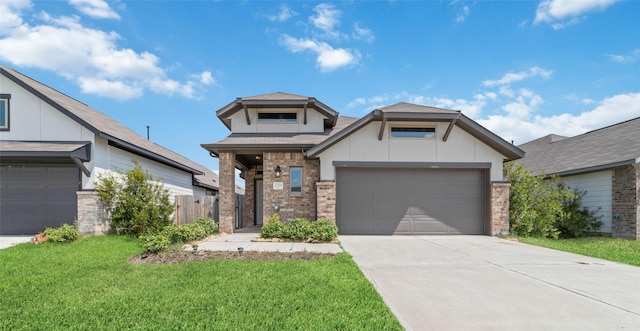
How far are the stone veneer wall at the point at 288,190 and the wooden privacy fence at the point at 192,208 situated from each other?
300 centimetres

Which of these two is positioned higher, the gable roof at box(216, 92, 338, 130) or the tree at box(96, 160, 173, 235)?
the gable roof at box(216, 92, 338, 130)

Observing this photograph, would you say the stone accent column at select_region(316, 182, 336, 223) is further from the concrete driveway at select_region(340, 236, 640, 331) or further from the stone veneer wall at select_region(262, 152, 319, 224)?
the concrete driveway at select_region(340, 236, 640, 331)

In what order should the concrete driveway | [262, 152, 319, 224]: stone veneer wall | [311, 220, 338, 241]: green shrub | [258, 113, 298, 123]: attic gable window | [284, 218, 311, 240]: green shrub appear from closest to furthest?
the concrete driveway → [311, 220, 338, 241]: green shrub → [284, 218, 311, 240]: green shrub → [262, 152, 319, 224]: stone veneer wall → [258, 113, 298, 123]: attic gable window

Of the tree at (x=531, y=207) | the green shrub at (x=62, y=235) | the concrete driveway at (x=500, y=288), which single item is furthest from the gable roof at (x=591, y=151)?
the green shrub at (x=62, y=235)

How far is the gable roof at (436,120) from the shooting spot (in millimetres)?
10742

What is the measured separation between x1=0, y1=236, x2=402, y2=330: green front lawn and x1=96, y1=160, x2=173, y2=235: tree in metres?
3.42

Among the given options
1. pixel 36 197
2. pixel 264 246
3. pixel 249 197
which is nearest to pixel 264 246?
pixel 264 246

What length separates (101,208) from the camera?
35.2 ft

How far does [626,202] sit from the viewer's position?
11578 mm

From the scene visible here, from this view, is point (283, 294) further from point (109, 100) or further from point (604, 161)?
point (109, 100)

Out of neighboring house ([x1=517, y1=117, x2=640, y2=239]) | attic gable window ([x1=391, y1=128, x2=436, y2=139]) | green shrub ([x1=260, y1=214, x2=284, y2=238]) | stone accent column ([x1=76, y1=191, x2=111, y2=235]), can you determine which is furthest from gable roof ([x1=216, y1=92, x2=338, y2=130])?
neighboring house ([x1=517, y1=117, x2=640, y2=239])

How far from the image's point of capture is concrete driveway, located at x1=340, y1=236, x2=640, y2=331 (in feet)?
12.8

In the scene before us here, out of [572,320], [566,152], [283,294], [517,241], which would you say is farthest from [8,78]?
[566,152]

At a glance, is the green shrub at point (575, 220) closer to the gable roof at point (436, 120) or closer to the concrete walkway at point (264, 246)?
the gable roof at point (436, 120)
